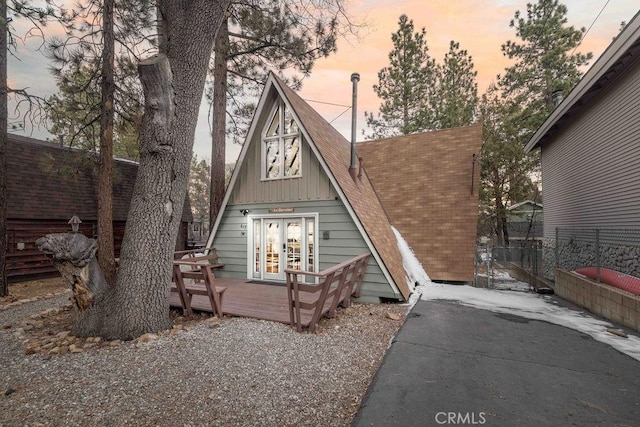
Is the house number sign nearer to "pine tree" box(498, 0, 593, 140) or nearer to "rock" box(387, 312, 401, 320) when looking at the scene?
"rock" box(387, 312, 401, 320)

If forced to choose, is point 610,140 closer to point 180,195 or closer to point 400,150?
point 400,150

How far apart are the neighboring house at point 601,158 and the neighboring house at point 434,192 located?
267 centimetres

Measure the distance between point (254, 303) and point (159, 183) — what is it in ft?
9.73

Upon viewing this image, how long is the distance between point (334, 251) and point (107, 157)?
7.24 m

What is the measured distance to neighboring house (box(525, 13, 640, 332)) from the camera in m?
6.77

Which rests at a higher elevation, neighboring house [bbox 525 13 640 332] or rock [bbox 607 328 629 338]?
neighboring house [bbox 525 13 640 332]

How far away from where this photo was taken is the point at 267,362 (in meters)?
3.34

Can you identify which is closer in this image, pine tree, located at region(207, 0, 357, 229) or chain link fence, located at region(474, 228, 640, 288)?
chain link fence, located at region(474, 228, 640, 288)

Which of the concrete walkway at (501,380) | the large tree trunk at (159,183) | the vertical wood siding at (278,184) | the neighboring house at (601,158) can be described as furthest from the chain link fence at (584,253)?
the large tree trunk at (159,183)

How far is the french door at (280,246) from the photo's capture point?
23.8 ft

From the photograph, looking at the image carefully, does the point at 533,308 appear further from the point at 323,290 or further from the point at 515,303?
the point at 323,290

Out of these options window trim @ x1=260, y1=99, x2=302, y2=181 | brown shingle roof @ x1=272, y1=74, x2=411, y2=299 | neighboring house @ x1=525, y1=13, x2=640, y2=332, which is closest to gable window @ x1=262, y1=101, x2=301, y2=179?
window trim @ x1=260, y1=99, x2=302, y2=181

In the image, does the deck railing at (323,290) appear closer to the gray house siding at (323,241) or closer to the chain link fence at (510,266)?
the gray house siding at (323,241)

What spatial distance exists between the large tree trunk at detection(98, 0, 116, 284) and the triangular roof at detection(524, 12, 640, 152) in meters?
12.8
